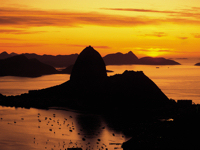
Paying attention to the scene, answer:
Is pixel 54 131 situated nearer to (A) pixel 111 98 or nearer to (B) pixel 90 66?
(A) pixel 111 98

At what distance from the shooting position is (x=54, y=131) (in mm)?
65562

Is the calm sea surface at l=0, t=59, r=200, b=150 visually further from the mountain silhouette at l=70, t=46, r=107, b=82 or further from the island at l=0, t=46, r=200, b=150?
the mountain silhouette at l=70, t=46, r=107, b=82

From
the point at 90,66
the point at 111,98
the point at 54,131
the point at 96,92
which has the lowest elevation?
the point at 54,131

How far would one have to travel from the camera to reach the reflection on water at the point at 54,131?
5447 cm

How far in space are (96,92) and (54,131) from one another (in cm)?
5160

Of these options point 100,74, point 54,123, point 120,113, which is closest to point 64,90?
point 100,74

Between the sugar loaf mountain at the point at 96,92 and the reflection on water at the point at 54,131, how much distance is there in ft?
46.3

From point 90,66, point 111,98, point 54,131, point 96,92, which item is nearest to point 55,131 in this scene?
point 54,131

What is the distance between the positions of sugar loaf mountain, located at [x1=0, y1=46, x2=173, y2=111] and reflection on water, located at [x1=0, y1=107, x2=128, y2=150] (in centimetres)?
1410

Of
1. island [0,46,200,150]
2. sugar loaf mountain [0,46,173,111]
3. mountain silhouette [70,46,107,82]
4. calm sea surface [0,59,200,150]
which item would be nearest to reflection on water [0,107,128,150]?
calm sea surface [0,59,200,150]

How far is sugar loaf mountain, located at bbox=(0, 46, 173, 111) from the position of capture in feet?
345

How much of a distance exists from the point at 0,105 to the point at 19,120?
31.1 m

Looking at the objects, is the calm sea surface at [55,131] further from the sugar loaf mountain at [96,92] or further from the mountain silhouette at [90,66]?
the mountain silhouette at [90,66]

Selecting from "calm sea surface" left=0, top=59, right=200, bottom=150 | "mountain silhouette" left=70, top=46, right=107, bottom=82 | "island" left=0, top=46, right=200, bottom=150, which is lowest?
"calm sea surface" left=0, top=59, right=200, bottom=150
